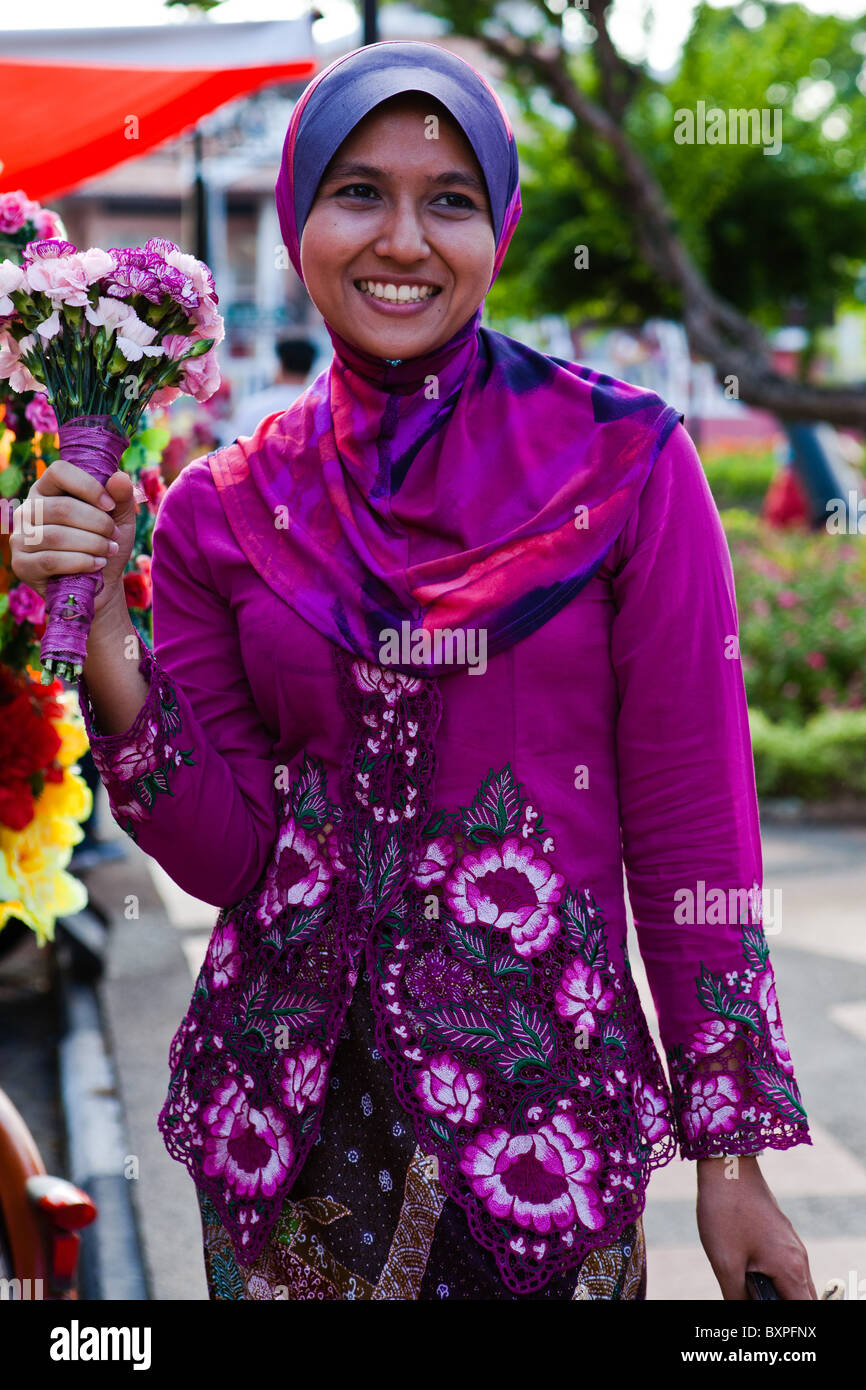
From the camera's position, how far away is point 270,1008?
57.6 inches

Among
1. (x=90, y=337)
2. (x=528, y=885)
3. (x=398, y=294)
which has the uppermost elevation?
(x=398, y=294)

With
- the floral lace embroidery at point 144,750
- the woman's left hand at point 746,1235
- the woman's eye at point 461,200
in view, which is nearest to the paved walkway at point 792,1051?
the woman's left hand at point 746,1235

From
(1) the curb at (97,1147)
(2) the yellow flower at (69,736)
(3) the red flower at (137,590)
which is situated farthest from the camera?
(1) the curb at (97,1147)

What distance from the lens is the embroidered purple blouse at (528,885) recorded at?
1367 millimetres

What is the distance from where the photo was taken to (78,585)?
1243mm

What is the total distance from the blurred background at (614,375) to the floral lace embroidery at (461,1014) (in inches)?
22.0

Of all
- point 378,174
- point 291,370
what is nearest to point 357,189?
point 378,174

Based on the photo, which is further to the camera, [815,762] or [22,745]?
[815,762]

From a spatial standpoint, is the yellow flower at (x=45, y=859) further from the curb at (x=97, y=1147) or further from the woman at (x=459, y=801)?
the curb at (x=97, y=1147)

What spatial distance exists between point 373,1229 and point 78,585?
2.33 feet

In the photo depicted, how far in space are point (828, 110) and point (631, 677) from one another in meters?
8.56

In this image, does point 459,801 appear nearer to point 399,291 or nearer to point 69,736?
point 399,291

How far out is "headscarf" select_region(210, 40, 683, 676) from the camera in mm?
1393
